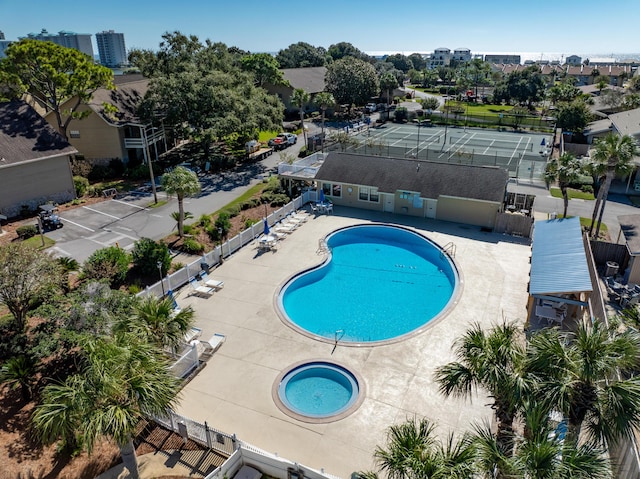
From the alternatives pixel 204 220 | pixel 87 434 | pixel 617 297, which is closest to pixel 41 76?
pixel 204 220

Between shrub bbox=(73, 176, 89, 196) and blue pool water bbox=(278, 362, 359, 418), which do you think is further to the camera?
shrub bbox=(73, 176, 89, 196)

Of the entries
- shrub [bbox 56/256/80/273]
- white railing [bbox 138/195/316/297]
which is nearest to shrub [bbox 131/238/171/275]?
white railing [bbox 138/195/316/297]

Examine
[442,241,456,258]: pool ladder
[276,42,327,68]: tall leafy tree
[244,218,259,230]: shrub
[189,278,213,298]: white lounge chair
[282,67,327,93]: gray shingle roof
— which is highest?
[276,42,327,68]: tall leafy tree

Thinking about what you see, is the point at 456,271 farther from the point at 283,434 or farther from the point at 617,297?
the point at 283,434

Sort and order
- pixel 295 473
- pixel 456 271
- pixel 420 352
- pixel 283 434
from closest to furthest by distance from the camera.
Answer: pixel 295 473 → pixel 283 434 → pixel 420 352 → pixel 456 271

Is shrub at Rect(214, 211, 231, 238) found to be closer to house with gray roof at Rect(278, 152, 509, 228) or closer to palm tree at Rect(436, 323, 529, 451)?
house with gray roof at Rect(278, 152, 509, 228)
